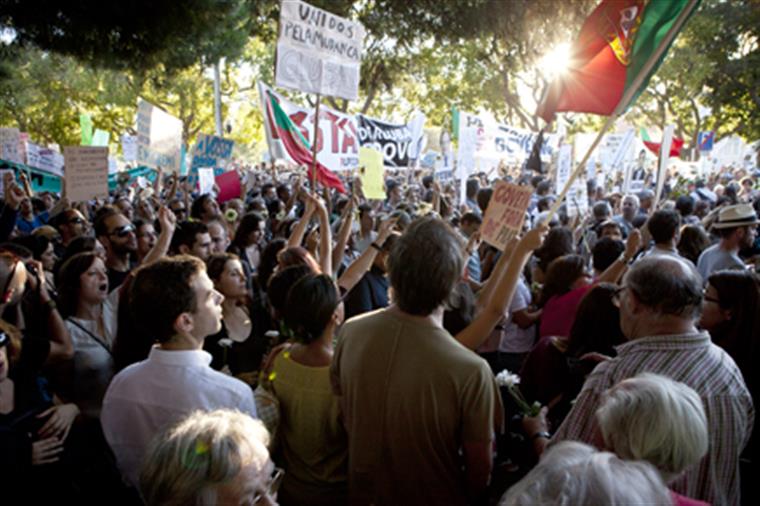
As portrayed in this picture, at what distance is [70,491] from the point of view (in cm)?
262

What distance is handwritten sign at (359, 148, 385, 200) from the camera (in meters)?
8.06

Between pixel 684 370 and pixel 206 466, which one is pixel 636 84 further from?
pixel 206 466

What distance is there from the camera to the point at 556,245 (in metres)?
5.40

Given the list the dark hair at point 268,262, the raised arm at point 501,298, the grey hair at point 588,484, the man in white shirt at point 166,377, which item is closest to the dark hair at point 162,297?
the man in white shirt at point 166,377

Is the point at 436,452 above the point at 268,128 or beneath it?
beneath

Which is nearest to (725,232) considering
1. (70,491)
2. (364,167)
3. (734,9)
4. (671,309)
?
(671,309)

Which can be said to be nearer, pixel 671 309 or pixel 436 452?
pixel 436 452

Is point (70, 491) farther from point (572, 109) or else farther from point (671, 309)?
point (572, 109)

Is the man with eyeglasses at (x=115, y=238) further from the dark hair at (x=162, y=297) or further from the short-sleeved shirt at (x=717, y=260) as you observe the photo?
the short-sleeved shirt at (x=717, y=260)

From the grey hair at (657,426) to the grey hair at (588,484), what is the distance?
1.65 ft

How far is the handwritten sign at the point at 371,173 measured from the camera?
26.5 ft

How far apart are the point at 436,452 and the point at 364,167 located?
6431 mm

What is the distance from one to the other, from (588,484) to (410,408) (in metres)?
1.05

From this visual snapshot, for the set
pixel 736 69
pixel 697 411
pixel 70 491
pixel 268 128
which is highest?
pixel 736 69
